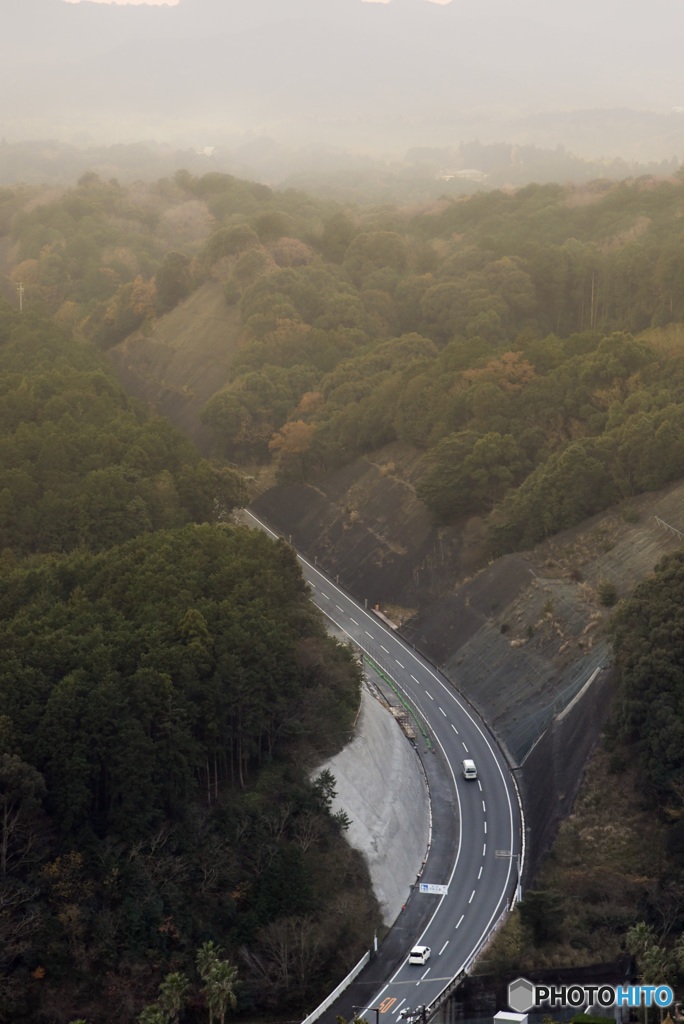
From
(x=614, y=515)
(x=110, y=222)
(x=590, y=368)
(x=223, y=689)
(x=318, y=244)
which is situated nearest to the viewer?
(x=223, y=689)

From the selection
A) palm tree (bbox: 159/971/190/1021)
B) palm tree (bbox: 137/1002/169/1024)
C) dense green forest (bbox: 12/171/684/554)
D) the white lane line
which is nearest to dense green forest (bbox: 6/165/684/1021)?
dense green forest (bbox: 12/171/684/554)

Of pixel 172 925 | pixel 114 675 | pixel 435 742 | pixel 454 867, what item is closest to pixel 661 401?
pixel 435 742

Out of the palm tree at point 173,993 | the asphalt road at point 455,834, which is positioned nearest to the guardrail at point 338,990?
the asphalt road at point 455,834

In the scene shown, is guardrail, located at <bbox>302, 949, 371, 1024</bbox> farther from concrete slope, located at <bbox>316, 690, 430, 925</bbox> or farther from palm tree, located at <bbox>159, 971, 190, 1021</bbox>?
palm tree, located at <bbox>159, 971, 190, 1021</bbox>

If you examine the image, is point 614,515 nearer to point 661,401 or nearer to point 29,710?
point 661,401

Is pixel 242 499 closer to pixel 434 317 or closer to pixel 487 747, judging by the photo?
pixel 487 747

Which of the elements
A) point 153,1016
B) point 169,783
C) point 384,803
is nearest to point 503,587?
point 384,803
